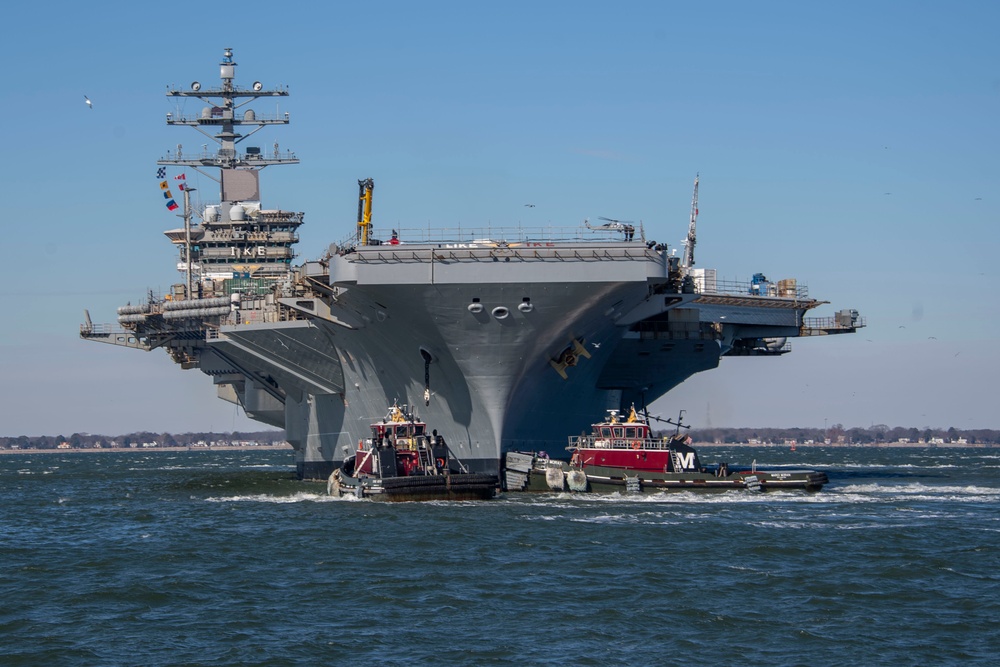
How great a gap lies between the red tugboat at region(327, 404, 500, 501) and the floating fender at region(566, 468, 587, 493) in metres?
2.26

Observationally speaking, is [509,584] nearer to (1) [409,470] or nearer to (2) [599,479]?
(1) [409,470]

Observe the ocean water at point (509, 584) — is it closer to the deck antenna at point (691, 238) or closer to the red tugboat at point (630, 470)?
the red tugboat at point (630, 470)

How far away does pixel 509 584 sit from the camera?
2128 cm

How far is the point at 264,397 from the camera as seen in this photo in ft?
182

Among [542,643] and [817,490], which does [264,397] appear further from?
[542,643]

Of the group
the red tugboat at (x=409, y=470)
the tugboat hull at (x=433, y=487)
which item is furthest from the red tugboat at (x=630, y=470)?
the tugboat hull at (x=433, y=487)

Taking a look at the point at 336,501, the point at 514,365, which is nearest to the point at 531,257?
the point at 514,365

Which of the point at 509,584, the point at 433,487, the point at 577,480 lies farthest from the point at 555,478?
the point at 509,584

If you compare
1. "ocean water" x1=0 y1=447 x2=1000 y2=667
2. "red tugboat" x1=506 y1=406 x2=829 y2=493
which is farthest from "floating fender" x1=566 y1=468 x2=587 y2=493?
"ocean water" x1=0 y1=447 x2=1000 y2=667

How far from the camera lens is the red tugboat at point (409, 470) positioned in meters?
33.2

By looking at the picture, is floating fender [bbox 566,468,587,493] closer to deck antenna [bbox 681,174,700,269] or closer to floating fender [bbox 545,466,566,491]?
floating fender [bbox 545,466,566,491]

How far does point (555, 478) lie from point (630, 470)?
198 cm

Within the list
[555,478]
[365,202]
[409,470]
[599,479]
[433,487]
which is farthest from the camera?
[365,202]

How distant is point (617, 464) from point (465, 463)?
4214 millimetres
